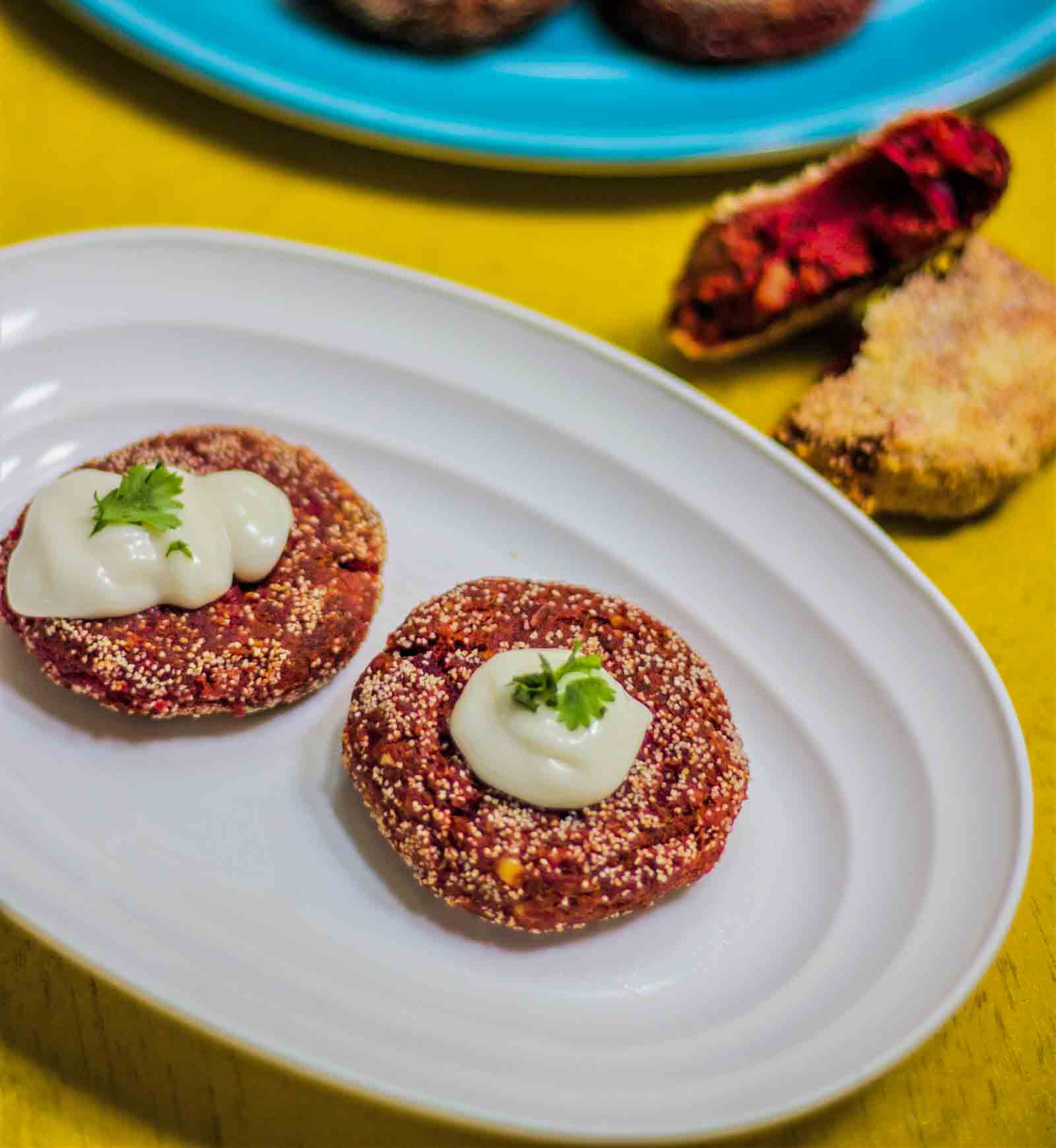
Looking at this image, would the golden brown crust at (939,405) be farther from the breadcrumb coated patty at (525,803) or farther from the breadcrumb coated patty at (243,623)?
the breadcrumb coated patty at (243,623)

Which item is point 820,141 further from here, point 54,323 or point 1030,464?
point 54,323

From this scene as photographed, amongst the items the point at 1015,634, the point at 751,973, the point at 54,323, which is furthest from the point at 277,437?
the point at 1015,634

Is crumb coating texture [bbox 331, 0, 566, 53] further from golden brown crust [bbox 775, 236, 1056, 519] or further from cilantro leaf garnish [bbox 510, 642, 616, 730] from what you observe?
cilantro leaf garnish [bbox 510, 642, 616, 730]

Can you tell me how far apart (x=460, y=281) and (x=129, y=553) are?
1.34m

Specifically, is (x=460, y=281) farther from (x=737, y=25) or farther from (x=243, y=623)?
(x=243, y=623)

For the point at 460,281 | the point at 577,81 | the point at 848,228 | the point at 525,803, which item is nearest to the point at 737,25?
the point at 577,81

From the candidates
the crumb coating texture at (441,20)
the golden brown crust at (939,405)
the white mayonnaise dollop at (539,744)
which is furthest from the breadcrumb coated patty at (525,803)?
the crumb coating texture at (441,20)

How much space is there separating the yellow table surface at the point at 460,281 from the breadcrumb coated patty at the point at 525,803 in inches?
16.1

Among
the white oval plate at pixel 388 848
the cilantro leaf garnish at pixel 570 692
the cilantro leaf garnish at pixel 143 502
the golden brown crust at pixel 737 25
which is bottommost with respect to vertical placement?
the white oval plate at pixel 388 848

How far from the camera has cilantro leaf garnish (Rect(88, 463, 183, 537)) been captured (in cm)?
206

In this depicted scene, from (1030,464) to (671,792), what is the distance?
1227 mm

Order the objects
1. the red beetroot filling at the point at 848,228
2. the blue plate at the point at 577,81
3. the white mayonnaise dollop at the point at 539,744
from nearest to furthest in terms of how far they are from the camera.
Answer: the white mayonnaise dollop at the point at 539,744
the red beetroot filling at the point at 848,228
the blue plate at the point at 577,81

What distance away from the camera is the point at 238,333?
2598 millimetres

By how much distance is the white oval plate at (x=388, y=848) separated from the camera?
184 cm
